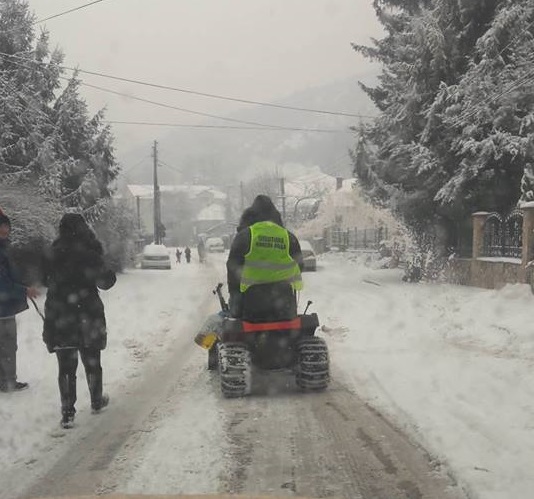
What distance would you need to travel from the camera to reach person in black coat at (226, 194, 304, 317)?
6.07m

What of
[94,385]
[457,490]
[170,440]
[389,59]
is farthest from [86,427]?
[389,59]

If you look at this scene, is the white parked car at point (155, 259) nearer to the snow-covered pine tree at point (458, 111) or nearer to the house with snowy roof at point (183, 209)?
the snow-covered pine tree at point (458, 111)

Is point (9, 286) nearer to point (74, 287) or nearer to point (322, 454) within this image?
point (74, 287)

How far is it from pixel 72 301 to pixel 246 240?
1727 mm

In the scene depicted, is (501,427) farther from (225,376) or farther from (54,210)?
(54,210)

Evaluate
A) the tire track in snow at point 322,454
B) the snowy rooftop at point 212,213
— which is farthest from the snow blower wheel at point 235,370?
the snowy rooftop at point 212,213

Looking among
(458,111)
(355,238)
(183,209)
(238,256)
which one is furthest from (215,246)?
(238,256)

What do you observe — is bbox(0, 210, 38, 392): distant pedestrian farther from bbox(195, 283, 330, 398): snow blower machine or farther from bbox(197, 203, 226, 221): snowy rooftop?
bbox(197, 203, 226, 221): snowy rooftop

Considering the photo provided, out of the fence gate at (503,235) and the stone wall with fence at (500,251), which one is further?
the fence gate at (503,235)

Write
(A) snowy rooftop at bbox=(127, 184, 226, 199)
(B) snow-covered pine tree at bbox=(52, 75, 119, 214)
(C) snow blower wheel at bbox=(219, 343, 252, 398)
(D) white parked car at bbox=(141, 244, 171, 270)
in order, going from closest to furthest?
(C) snow blower wheel at bbox=(219, 343, 252, 398)
(B) snow-covered pine tree at bbox=(52, 75, 119, 214)
(D) white parked car at bbox=(141, 244, 171, 270)
(A) snowy rooftop at bbox=(127, 184, 226, 199)

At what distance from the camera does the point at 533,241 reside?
12633 mm

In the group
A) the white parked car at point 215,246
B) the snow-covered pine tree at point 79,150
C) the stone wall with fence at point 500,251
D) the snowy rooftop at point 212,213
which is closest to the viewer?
the stone wall with fence at point 500,251

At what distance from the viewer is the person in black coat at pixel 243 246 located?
6.07 metres

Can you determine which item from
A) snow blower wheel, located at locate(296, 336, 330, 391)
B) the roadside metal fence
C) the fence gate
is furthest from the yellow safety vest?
the roadside metal fence
